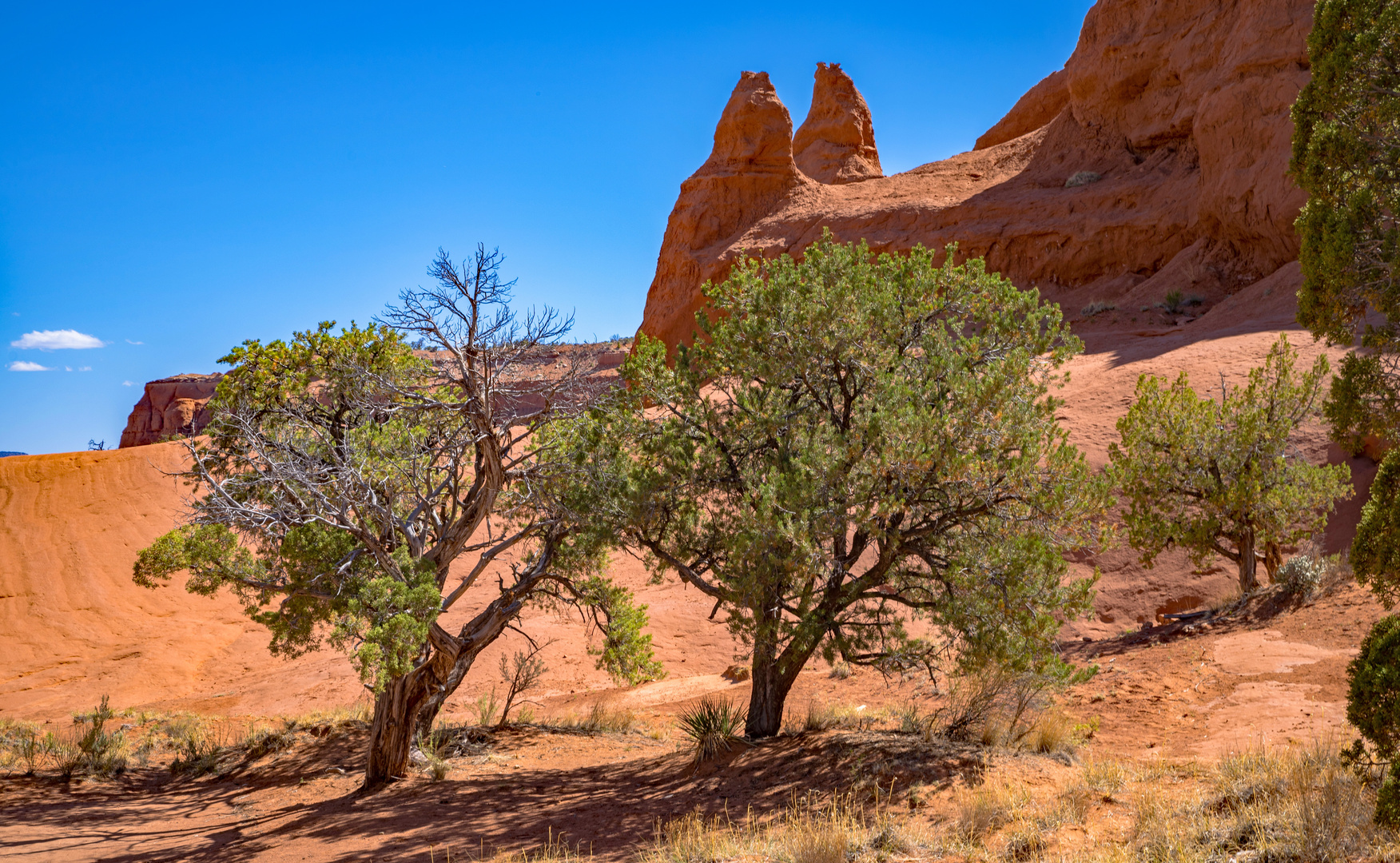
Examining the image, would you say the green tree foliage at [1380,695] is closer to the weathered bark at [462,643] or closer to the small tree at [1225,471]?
the weathered bark at [462,643]

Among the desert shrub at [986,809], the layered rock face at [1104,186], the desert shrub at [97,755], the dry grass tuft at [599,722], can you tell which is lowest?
the dry grass tuft at [599,722]

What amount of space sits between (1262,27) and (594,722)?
1299 inches

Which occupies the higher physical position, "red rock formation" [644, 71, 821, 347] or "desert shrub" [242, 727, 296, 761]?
"red rock formation" [644, 71, 821, 347]

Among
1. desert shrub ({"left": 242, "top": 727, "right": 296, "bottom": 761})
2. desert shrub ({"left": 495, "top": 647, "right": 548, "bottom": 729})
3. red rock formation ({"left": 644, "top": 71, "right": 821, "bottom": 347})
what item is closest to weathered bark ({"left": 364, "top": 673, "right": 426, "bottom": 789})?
desert shrub ({"left": 495, "top": 647, "right": 548, "bottom": 729})

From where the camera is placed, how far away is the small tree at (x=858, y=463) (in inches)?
311

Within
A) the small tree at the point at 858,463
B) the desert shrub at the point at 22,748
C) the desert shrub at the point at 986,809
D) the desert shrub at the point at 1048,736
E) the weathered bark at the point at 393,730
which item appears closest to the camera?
the desert shrub at the point at 986,809

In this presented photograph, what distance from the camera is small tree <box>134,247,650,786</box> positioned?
28.5 feet

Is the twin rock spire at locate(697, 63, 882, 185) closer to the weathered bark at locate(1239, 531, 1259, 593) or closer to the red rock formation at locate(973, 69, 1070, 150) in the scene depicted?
the red rock formation at locate(973, 69, 1070, 150)

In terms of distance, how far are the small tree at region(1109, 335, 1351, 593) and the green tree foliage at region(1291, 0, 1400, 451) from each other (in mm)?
6828

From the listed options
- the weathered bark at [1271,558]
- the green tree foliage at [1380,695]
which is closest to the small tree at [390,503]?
the green tree foliage at [1380,695]

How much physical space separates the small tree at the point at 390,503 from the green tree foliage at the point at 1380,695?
22.2ft

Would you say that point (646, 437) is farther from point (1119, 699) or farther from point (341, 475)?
point (1119, 699)

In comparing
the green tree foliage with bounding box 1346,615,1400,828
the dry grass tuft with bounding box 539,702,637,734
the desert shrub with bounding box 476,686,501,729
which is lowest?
the dry grass tuft with bounding box 539,702,637,734

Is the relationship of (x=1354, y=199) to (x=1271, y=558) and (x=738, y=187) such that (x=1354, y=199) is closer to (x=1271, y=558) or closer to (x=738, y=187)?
(x=1271, y=558)
